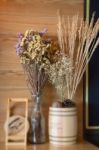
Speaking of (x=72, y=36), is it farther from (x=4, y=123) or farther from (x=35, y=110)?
(x=4, y=123)

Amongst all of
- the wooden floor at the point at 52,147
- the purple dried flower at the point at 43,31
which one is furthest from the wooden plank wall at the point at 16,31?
the wooden floor at the point at 52,147

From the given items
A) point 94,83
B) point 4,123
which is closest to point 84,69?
point 94,83

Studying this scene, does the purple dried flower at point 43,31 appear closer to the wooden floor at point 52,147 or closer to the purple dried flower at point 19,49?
the purple dried flower at point 19,49

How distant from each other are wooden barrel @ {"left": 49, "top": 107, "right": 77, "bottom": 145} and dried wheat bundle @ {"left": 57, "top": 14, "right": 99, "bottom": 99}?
4.8 inches

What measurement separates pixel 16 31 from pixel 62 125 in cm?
56

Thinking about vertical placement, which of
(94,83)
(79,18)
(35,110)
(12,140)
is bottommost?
(12,140)

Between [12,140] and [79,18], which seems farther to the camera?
[79,18]

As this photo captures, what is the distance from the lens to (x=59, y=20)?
1891mm

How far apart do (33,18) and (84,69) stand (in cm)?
39

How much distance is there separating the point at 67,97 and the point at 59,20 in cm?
42

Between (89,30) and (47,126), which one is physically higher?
(89,30)

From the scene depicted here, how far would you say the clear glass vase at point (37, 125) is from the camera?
5.86 ft

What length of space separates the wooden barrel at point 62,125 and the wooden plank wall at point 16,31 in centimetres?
13

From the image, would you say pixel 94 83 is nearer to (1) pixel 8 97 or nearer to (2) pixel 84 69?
(2) pixel 84 69
